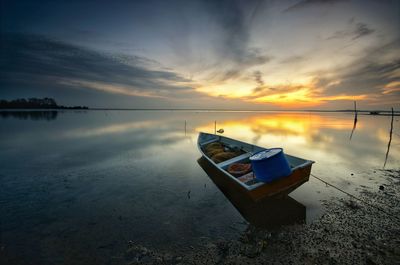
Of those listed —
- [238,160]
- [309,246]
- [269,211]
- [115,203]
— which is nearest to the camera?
[309,246]

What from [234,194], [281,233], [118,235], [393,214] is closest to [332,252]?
[281,233]

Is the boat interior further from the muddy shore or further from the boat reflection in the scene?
the muddy shore

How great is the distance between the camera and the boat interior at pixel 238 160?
798 centimetres

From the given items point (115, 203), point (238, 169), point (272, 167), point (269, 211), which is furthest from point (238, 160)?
point (115, 203)

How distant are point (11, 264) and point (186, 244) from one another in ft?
14.1

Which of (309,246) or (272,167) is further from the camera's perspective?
(272,167)

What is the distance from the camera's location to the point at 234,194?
348 inches

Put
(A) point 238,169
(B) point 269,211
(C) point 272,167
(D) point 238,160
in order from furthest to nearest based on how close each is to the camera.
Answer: (D) point 238,160 → (A) point 238,169 → (B) point 269,211 → (C) point 272,167

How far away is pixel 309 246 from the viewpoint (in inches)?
203

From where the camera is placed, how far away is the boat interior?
7984mm

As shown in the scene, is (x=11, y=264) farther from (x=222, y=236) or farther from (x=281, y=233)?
(x=281, y=233)

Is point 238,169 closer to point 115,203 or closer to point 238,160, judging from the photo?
point 238,160

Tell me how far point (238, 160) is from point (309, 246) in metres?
5.83

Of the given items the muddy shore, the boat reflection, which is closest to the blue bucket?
the boat reflection
